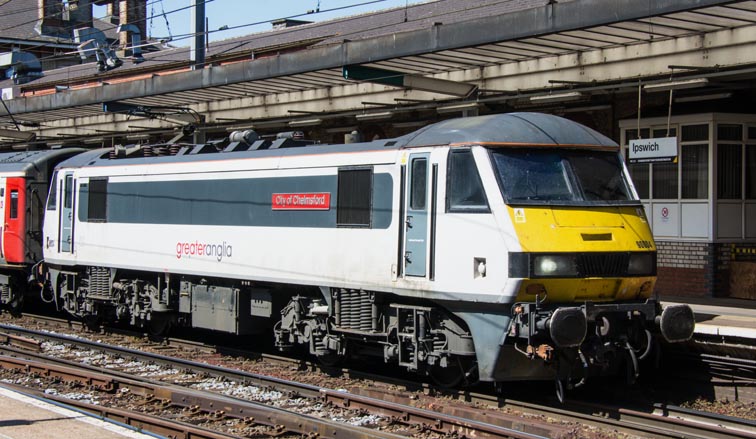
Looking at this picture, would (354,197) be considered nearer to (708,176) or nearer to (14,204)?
(708,176)

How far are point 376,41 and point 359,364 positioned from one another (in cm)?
531

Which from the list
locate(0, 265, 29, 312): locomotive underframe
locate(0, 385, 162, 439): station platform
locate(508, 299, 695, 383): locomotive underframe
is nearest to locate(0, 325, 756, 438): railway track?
locate(508, 299, 695, 383): locomotive underframe

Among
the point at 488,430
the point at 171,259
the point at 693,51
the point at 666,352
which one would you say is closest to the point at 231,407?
the point at 488,430

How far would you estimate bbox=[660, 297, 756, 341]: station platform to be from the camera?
1145cm

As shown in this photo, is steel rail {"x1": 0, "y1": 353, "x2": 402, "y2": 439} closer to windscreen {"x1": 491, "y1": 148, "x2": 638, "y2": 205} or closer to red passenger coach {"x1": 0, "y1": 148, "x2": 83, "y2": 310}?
windscreen {"x1": 491, "y1": 148, "x2": 638, "y2": 205}

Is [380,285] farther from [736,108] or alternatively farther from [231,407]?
[736,108]

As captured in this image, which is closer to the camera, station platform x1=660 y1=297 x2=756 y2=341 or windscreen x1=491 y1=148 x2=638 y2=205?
windscreen x1=491 y1=148 x2=638 y2=205

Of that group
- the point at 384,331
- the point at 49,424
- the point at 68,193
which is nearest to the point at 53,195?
the point at 68,193

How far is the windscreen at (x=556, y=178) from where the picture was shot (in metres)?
10.3

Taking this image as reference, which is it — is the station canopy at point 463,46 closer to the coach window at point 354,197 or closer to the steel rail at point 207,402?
the coach window at point 354,197

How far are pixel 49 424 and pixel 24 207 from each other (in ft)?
36.2

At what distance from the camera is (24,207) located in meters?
19.0

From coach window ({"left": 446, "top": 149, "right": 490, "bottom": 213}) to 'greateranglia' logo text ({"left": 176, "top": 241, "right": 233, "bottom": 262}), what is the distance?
453 centimetres

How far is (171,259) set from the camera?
49.0 feet
